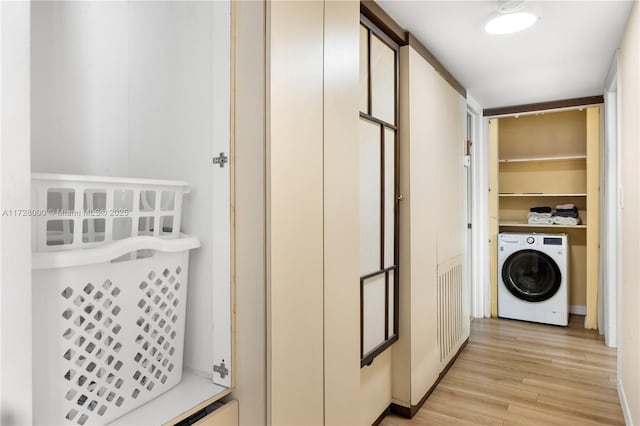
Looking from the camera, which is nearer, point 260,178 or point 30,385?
point 30,385

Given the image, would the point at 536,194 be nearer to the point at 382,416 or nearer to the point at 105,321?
the point at 382,416

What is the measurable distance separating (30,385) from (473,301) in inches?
185

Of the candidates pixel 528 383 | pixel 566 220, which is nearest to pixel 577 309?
pixel 566 220

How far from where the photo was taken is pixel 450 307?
130 inches

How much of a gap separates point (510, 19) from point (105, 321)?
255 cm

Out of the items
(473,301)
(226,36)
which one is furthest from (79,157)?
(473,301)

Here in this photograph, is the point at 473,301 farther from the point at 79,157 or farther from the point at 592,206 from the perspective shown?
the point at 79,157

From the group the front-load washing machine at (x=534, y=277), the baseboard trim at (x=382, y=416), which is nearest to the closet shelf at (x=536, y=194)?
the front-load washing machine at (x=534, y=277)

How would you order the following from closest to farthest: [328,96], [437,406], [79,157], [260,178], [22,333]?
[22,333]
[260,178]
[79,157]
[328,96]
[437,406]

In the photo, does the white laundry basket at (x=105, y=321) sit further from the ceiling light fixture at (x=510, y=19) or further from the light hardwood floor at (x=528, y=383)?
the ceiling light fixture at (x=510, y=19)

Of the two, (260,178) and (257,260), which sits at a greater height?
(260,178)

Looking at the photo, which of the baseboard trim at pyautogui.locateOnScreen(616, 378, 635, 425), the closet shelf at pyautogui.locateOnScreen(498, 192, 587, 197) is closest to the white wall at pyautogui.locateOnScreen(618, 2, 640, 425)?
the baseboard trim at pyautogui.locateOnScreen(616, 378, 635, 425)

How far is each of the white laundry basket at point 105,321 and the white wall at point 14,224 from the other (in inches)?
4.1

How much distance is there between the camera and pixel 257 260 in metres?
1.07
